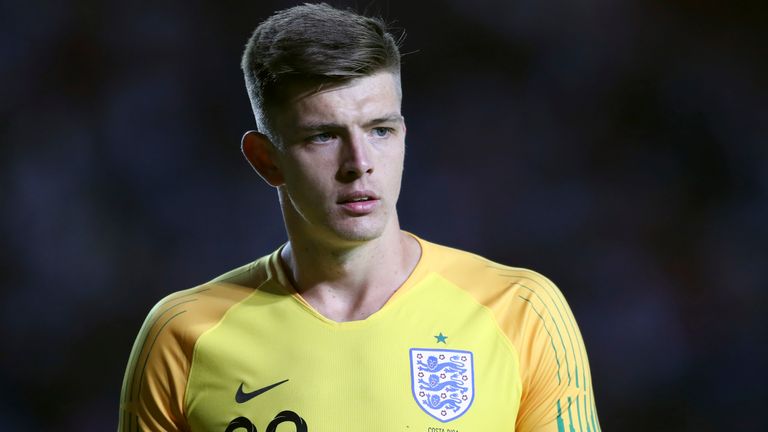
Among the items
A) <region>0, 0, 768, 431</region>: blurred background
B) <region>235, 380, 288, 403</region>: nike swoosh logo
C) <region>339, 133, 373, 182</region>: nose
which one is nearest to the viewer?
<region>339, 133, 373, 182</region>: nose

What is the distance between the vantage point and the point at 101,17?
539 cm

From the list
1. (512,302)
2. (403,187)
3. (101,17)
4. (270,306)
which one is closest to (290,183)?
(270,306)

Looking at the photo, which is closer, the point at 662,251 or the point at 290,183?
the point at 290,183

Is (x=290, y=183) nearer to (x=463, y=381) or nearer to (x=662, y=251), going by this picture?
(x=463, y=381)

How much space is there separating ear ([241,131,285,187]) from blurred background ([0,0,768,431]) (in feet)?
7.53

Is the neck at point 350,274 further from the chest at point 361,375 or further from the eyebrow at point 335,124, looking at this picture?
the eyebrow at point 335,124

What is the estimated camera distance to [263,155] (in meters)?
3.13

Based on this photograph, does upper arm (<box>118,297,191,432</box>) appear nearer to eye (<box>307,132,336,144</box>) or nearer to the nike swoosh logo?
the nike swoosh logo

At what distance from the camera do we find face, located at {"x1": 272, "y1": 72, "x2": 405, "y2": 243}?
2875 mm

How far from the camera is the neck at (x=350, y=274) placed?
305 centimetres

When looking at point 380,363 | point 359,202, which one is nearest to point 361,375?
point 380,363

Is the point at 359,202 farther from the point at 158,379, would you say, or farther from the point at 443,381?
the point at 158,379

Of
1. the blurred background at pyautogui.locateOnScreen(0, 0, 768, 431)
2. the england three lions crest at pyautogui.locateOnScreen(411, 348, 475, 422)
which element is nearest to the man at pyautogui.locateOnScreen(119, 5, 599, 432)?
the england three lions crest at pyautogui.locateOnScreen(411, 348, 475, 422)

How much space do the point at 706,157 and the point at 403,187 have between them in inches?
55.5
